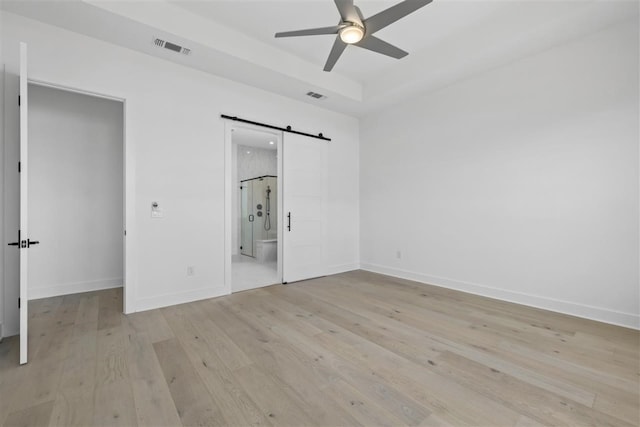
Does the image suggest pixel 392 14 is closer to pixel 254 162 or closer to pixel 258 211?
pixel 258 211

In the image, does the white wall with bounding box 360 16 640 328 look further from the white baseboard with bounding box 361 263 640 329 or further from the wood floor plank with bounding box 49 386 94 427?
the wood floor plank with bounding box 49 386 94 427

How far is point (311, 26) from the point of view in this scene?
127 inches

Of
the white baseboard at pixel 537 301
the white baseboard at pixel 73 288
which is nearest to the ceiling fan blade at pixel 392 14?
the white baseboard at pixel 537 301

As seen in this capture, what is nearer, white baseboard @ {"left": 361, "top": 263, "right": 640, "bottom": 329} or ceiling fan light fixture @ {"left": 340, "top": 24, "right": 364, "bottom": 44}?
ceiling fan light fixture @ {"left": 340, "top": 24, "right": 364, "bottom": 44}

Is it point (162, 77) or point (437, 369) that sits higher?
point (162, 77)

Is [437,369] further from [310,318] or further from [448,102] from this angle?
[448,102]

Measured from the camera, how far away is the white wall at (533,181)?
2820mm

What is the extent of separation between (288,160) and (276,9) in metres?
2.04

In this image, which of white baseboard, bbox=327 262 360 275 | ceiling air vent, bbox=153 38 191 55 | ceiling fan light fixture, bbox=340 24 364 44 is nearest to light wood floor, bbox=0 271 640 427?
white baseboard, bbox=327 262 360 275

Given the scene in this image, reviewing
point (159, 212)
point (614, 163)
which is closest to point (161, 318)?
point (159, 212)

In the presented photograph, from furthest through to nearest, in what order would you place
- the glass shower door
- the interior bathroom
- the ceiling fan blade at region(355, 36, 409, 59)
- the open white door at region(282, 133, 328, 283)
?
the glass shower door < the interior bathroom < the open white door at region(282, 133, 328, 283) < the ceiling fan blade at region(355, 36, 409, 59)

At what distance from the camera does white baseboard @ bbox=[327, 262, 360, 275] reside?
513 centimetres

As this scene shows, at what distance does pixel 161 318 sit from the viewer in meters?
2.98

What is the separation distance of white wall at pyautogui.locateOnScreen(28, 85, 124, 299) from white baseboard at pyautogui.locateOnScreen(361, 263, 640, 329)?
460 cm
